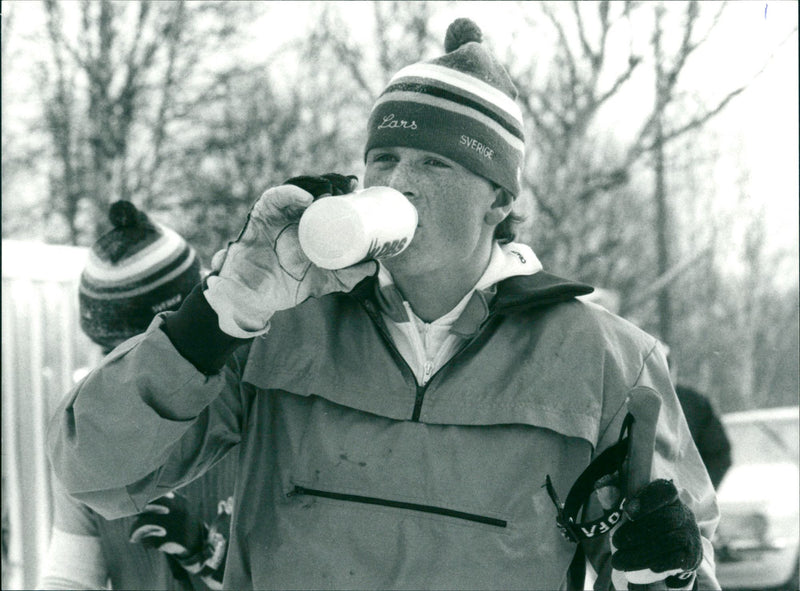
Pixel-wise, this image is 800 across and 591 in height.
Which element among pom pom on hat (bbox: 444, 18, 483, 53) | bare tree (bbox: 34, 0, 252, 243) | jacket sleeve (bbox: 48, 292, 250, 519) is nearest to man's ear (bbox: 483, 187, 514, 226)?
pom pom on hat (bbox: 444, 18, 483, 53)

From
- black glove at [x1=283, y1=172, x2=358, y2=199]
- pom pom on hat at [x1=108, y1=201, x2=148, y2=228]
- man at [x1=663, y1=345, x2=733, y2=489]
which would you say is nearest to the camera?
black glove at [x1=283, y1=172, x2=358, y2=199]

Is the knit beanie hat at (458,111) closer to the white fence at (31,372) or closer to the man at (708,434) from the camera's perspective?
the man at (708,434)

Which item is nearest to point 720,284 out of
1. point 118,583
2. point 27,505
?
point 27,505

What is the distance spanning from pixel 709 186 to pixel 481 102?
16.2ft

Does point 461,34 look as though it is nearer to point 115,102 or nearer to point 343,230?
point 343,230

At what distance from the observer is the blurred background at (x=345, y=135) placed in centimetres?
263

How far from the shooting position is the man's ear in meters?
2.04

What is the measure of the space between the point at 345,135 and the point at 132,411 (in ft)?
18.0

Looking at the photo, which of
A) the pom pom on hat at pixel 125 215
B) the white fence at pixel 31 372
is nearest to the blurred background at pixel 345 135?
the white fence at pixel 31 372

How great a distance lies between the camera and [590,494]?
1713 millimetres

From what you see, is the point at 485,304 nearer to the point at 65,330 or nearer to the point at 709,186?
the point at 65,330

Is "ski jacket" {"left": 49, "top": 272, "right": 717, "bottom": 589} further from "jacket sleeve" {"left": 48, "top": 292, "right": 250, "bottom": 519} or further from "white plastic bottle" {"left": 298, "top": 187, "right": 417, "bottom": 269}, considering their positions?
"white plastic bottle" {"left": 298, "top": 187, "right": 417, "bottom": 269}

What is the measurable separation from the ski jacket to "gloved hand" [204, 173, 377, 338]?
138 mm

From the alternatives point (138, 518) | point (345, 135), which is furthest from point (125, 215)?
point (345, 135)
